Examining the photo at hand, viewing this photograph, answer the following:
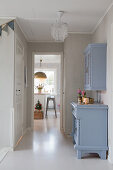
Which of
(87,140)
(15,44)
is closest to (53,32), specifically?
(15,44)

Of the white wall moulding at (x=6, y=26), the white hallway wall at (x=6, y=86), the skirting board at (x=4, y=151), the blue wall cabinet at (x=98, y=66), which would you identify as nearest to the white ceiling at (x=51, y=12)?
the white wall moulding at (x=6, y=26)

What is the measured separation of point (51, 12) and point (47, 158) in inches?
99.1

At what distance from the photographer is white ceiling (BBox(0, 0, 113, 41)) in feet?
10.7

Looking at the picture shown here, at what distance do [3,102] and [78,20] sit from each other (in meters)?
2.15

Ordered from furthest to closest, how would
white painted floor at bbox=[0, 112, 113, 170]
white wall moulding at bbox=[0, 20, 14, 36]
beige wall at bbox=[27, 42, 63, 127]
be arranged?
1. beige wall at bbox=[27, 42, 63, 127]
2. white wall moulding at bbox=[0, 20, 14, 36]
3. white painted floor at bbox=[0, 112, 113, 170]

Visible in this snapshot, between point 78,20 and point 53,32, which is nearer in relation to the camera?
point 53,32

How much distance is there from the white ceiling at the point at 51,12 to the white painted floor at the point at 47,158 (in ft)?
8.16

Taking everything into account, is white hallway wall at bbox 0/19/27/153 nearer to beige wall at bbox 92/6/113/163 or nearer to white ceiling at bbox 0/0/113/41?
white ceiling at bbox 0/0/113/41

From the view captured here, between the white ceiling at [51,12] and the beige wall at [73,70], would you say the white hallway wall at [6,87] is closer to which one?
the white ceiling at [51,12]

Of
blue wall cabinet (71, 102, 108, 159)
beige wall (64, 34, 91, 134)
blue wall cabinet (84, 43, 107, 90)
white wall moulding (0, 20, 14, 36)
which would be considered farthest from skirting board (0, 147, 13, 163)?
white wall moulding (0, 20, 14, 36)

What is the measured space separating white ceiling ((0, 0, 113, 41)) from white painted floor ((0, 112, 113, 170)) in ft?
8.16

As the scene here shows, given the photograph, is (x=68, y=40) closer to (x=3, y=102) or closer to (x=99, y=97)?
(x=99, y=97)

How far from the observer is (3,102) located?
378 centimetres

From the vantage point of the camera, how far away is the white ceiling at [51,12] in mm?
3268
